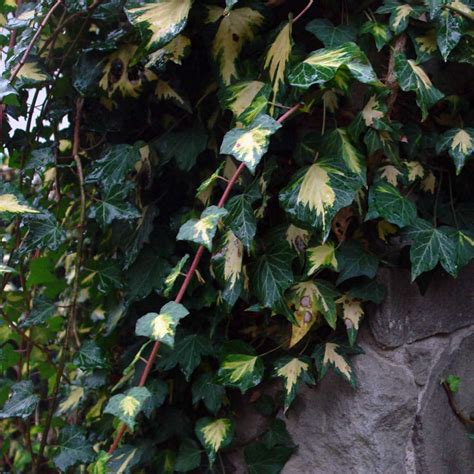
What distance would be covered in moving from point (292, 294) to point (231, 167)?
0.25 m

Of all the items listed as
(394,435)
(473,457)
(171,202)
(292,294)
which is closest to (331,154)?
(292,294)

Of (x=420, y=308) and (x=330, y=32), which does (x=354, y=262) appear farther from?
(x=330, y=32)

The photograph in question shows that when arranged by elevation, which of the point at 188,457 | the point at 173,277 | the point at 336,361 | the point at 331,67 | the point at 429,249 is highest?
the point at 331,67

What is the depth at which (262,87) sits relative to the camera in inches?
37.5

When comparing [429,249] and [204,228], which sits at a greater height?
[204,228]

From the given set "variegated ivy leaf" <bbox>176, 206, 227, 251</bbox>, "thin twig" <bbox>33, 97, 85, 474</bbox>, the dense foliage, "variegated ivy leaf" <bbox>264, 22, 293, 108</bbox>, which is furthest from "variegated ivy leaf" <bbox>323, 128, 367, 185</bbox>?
"thin twig" <bbox>33, 97, 85, 474</bbox>

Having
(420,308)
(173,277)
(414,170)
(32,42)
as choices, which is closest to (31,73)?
(32,42)

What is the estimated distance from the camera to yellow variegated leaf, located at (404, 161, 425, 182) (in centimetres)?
104

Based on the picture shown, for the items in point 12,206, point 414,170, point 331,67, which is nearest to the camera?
point 331,67

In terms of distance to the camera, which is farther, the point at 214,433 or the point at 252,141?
the point at 214,433

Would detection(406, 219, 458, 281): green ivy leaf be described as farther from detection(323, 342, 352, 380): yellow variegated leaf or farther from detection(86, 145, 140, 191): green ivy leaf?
detection(86, 145, 140, 191): green ivy leaf

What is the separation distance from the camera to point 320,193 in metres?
0.88

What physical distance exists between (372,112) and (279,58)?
0.17m

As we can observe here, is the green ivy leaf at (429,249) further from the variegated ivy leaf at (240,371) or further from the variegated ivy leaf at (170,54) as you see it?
the variegated ivy leaf at (170,54)
